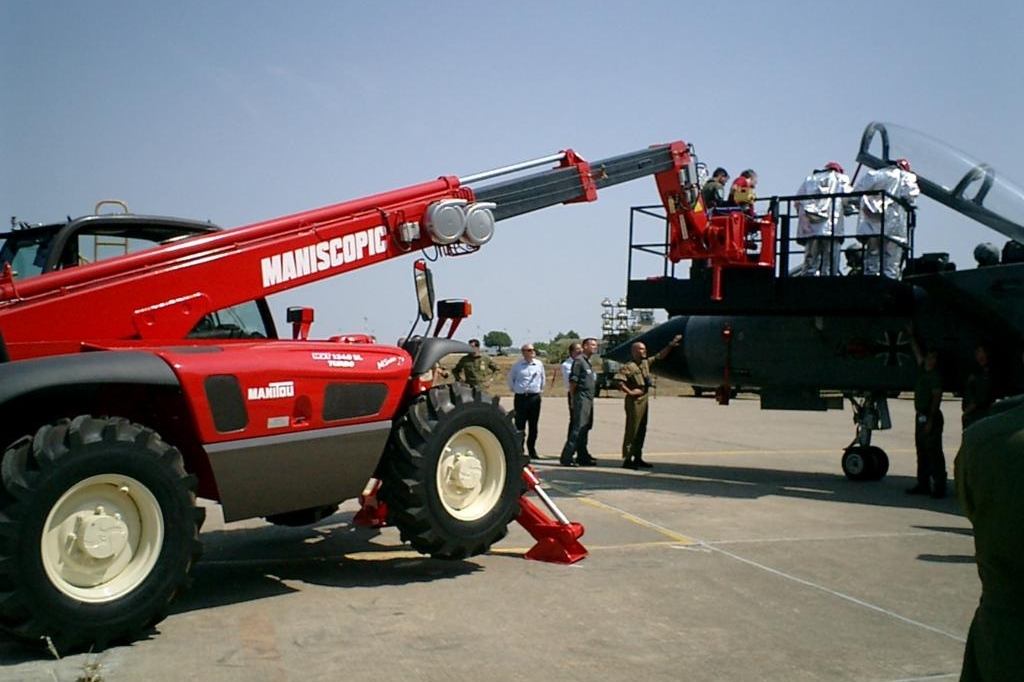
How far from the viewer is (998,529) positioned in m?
2.01

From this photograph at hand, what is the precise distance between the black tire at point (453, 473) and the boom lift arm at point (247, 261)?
1.19 metres

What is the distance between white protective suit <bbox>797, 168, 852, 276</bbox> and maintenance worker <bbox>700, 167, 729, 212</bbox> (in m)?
0.87

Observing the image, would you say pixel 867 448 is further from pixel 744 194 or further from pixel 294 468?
pixel 294 468

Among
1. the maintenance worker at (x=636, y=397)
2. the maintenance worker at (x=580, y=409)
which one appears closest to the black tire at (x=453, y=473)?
the maintenance worker at (x=636, y=397)

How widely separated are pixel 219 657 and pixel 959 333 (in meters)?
8.71

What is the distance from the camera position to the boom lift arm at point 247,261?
5438 millimetres

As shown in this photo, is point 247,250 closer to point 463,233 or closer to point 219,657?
point 463,233

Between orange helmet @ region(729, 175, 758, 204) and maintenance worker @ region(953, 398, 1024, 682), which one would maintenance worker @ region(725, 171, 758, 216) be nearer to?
orange helmet @ region(729, 175, 758, 204)

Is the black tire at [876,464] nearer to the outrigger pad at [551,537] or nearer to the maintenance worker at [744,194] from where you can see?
the maintenance worker at [744,194]

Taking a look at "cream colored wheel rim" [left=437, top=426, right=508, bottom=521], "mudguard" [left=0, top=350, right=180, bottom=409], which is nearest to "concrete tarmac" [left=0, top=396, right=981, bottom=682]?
"cream colored wheel rim" [left=437, top=426, right=508, bottom=521]

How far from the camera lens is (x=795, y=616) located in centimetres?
571

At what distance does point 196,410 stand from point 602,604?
2.62 meters

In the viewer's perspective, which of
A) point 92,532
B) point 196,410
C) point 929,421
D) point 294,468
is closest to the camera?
point 92,532

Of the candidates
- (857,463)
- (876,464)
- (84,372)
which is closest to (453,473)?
(84,372)
